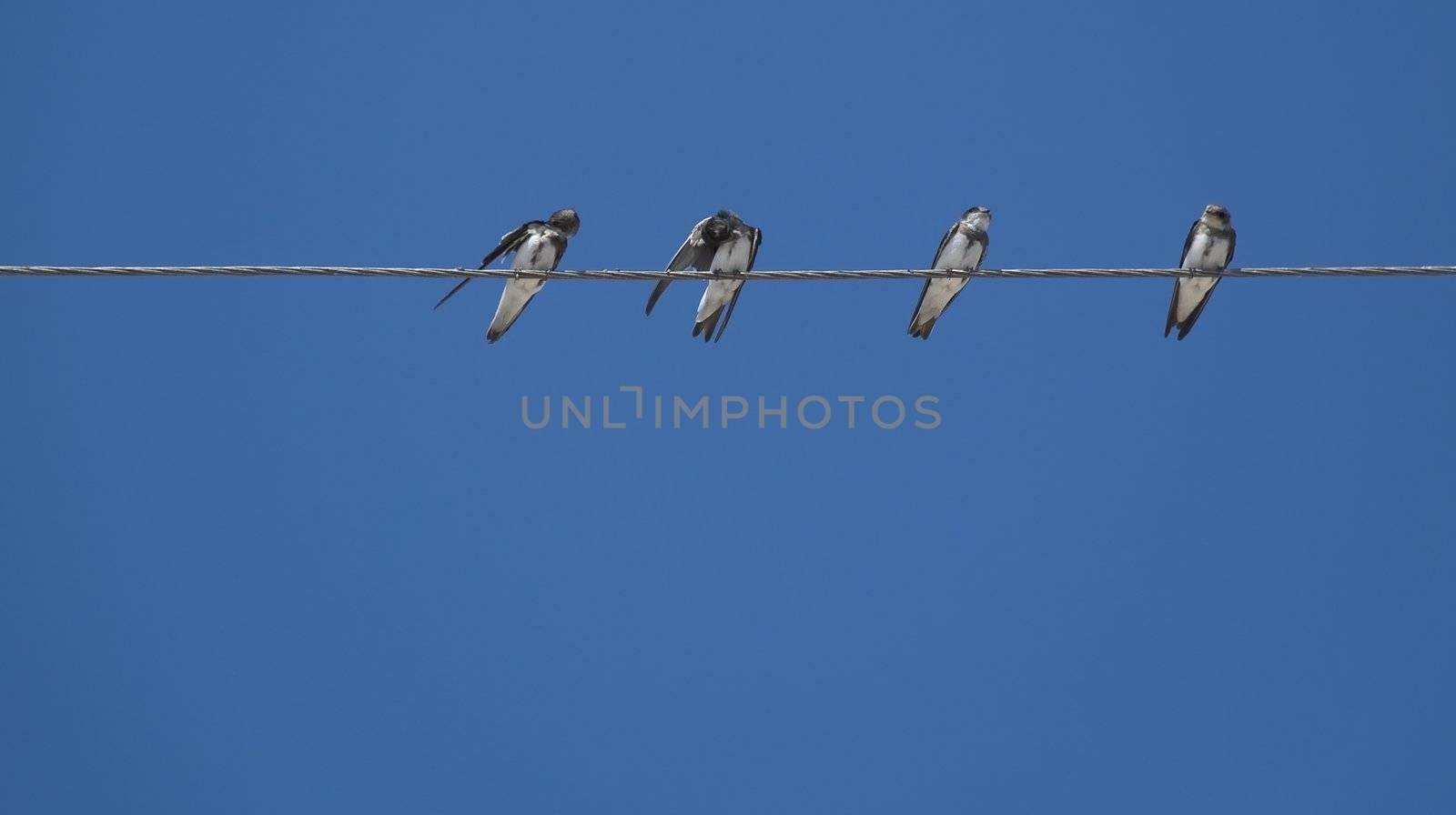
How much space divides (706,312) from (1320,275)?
13.9ft

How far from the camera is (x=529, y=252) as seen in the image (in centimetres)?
1030

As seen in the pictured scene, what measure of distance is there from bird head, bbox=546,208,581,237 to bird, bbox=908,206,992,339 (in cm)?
209

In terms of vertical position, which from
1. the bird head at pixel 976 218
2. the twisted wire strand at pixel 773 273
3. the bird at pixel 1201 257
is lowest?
the twisted wire strand at pixel 773 273

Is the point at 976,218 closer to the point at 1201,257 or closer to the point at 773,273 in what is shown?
the point at 1201,257

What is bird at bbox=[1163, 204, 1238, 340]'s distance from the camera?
9.90m

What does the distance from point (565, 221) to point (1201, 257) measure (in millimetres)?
3697

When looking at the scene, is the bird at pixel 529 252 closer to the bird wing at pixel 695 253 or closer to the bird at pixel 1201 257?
the bird wing at pixel 695 253

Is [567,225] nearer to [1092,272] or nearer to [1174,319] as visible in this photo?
[1174,319]

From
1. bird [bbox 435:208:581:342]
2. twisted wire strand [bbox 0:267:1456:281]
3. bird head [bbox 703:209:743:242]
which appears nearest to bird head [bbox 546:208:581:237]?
bird [bbox 435:208:581:342]

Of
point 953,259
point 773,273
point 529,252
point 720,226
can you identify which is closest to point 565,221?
point 529,252

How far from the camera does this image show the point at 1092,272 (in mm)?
6738

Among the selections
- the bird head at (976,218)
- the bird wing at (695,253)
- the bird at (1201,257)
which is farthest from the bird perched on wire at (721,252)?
the bird at (1201,257)

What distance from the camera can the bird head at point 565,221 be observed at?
1037 centimetres

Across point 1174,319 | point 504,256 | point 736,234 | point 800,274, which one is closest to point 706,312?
point 736,234
